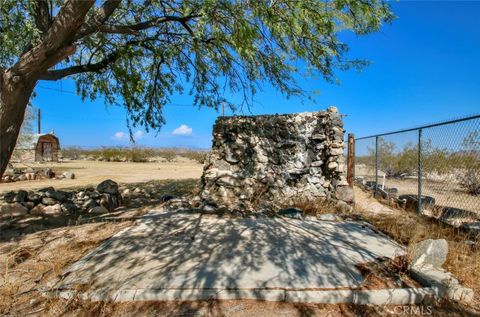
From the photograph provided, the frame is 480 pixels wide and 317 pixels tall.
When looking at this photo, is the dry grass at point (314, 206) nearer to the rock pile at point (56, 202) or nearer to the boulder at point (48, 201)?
the rock pile at point (56, 202)

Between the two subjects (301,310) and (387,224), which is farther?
(387,224)

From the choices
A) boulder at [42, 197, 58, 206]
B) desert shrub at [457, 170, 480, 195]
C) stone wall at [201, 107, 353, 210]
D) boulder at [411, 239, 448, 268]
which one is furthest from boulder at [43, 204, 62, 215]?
desert shrub at [457, 170, 480, 195]

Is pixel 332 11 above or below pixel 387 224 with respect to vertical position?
above

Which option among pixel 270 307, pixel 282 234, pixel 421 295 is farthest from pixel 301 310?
pixel 282 234

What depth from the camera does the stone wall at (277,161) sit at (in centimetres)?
816

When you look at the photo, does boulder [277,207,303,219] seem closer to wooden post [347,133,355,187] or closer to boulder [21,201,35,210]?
wooden post [347,133,355,187]

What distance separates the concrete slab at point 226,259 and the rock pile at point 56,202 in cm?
215

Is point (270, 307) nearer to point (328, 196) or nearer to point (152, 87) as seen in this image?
point (328, 196)

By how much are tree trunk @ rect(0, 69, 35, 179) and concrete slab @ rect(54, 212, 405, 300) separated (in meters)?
2.30

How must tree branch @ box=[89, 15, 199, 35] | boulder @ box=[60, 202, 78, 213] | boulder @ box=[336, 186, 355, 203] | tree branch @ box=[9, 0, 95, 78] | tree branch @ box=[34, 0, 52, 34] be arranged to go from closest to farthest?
tree branch @ box=[9, 0, 95, 78] < tree branch @ box=[34, 0, 52, 34] < tree branch @ box=[89, 15, 199, 35] < boulder @ box=[60, 202, 78, 213] < boulder @ box=[336, 186, 355, 203]

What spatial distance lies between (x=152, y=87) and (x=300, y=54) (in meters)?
4.68

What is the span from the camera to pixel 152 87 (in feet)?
27.9

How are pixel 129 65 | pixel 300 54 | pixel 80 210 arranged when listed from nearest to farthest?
1. pixel 300 54
2. pixel 80 210
3. pixel 129 65

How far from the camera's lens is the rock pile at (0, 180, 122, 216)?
6.75m
